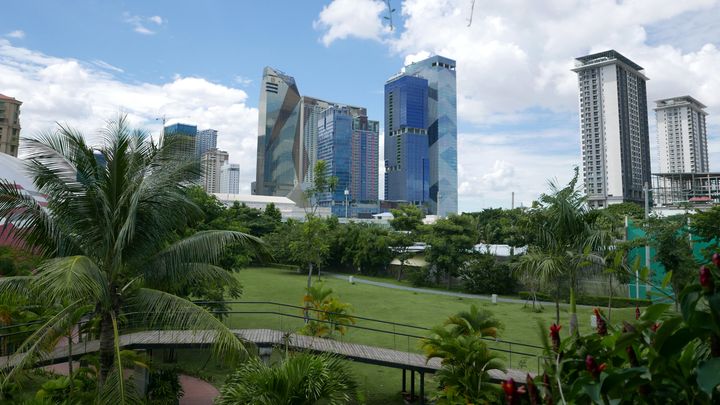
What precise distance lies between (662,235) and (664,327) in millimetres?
20396

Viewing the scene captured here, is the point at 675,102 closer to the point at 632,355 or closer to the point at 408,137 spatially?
the point at 408,137

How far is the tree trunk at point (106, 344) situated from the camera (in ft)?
28.3

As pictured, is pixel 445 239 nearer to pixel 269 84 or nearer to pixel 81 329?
pixel 81 329

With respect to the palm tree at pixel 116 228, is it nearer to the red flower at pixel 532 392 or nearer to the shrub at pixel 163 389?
the shrub at pixel 163 389

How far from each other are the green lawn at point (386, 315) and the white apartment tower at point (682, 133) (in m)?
128

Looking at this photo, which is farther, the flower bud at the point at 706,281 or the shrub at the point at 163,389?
the shrub at the point at 163,389

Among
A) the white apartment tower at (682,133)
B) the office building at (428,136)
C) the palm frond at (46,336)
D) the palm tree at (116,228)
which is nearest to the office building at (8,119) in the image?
the palm tree at (116,228)

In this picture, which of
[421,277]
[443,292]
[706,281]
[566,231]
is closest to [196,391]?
[566,231]

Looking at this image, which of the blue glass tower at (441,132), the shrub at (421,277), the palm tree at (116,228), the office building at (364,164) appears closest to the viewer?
the palm tree at (116,228)

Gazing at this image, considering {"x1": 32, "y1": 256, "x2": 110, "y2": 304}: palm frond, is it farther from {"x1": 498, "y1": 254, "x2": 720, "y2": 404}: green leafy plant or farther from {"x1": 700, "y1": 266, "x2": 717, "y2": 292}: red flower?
{"x1": 700, "y1": 266, "x2": 717, "y2": 292}: red flower

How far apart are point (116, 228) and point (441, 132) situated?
599ft

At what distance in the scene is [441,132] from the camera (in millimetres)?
185625

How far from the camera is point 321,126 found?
15550 centimetres

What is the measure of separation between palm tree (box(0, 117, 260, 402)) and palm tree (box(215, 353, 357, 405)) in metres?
0.55
